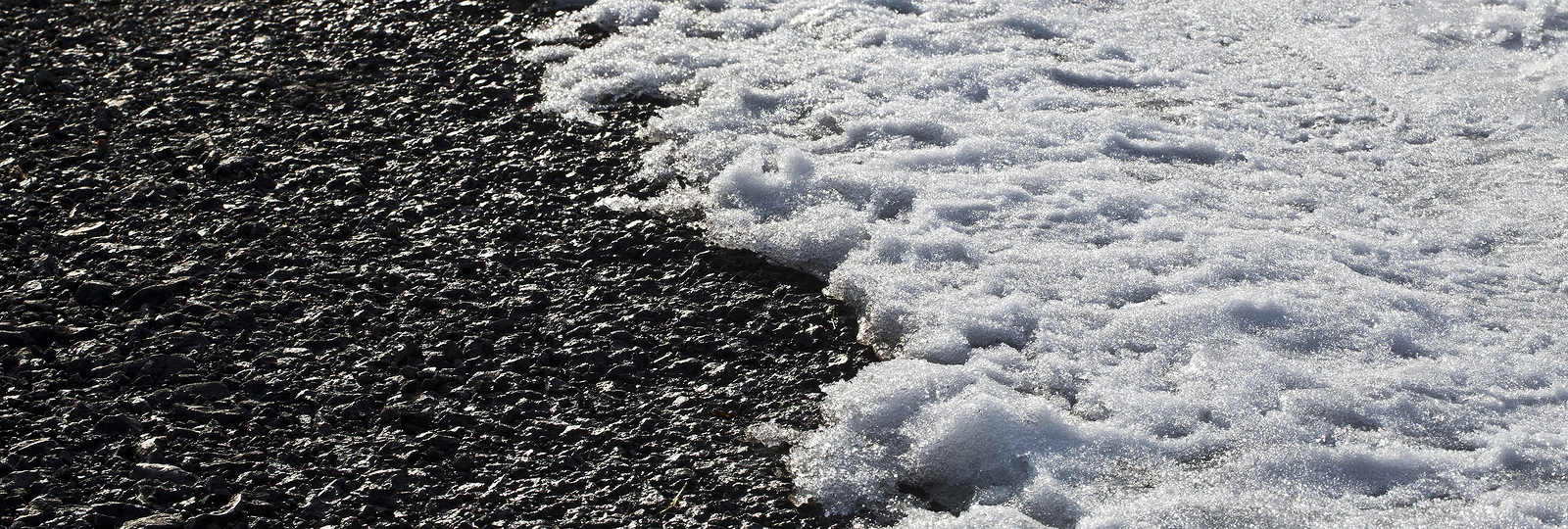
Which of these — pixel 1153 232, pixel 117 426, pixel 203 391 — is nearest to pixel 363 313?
pixel 203 391

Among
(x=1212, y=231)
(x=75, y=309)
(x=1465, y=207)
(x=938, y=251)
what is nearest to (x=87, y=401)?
(x=75, y=309)

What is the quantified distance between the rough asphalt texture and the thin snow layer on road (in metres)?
0.22

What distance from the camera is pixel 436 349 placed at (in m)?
2.54

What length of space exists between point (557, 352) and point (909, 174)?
1238 millimetres

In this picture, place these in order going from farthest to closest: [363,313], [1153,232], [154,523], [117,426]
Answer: [1153,232], [363,313], [117,426], [154,523]

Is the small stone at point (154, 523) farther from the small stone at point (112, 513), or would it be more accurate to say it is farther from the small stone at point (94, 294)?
the small stone at point (94, 294)

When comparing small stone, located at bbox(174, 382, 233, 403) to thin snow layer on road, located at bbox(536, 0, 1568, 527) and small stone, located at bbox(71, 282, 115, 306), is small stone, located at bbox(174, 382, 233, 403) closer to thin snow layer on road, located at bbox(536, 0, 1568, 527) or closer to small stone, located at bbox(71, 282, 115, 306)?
small stone, located at bbox(71, 282, 115, 306)

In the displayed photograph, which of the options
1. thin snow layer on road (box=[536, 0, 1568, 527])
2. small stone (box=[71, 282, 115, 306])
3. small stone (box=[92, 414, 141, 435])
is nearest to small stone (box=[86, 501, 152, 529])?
small stone (box=[92, 414, 141, 435])

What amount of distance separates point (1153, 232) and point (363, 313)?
212 cm

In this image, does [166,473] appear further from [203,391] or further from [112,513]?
[203,391]

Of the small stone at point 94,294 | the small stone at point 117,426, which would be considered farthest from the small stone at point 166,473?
the small stone at point 94,294

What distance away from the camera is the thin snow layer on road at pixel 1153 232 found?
88.7 inches

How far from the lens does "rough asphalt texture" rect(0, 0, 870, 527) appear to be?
2217mm

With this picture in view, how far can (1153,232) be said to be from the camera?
2.96 m
